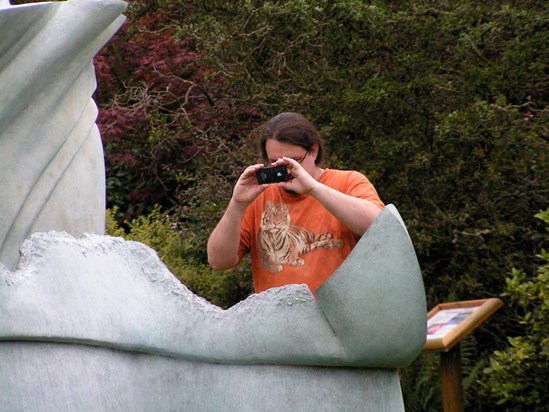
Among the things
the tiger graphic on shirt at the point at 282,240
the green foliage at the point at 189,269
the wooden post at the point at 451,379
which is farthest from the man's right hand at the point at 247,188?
the green foliage at the point at 189,269

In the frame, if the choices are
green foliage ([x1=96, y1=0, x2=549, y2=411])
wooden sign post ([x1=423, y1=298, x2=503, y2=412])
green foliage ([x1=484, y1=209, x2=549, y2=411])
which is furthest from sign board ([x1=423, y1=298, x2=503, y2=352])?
green foliage ([x1=96, y1=0, x2=549, y2=411])

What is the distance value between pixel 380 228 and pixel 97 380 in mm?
914

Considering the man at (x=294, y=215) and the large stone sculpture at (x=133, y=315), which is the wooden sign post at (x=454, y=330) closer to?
the man at (x=294, y=215)

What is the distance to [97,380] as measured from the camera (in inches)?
117

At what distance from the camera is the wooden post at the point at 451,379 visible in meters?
5.36

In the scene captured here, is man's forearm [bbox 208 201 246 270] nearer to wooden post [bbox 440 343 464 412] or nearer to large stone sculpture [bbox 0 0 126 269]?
Result: large stone sculpture [bbox 0 0 126 269]

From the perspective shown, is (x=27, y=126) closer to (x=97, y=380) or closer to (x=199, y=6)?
(x=97, y=380)

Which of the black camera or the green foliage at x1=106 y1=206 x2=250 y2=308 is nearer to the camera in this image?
the black camera

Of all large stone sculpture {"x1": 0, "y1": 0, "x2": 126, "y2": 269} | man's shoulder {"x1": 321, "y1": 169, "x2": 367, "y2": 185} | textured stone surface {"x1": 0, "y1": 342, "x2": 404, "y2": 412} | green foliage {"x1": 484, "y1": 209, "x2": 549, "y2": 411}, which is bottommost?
green foliage {"x1": 484, "y1": 209, "x2": 549, "y2": 411}

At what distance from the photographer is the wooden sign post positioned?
520cm

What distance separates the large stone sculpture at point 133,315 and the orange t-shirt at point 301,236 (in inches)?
8.9

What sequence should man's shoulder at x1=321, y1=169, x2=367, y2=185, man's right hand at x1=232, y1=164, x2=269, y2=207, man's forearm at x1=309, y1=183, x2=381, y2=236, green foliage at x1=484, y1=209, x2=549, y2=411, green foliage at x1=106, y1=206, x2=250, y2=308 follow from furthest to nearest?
green foliage at x1=106, y1=206, x2=250, y2=308 < green foliage at x1=484, y1=209, x2=549, y2=411 < man's shoulder at x1=321, y1=169, x2=367, y2=185 < man's right hand at x1=232, y1=164, x2=269, y2=207 < man's forearm at x1=309, y1=183, x2=381, y2=236

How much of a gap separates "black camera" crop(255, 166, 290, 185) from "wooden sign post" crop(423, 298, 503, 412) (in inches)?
88.7

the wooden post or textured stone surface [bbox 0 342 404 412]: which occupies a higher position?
textured stone surface [bbox 0 342 404 412]
